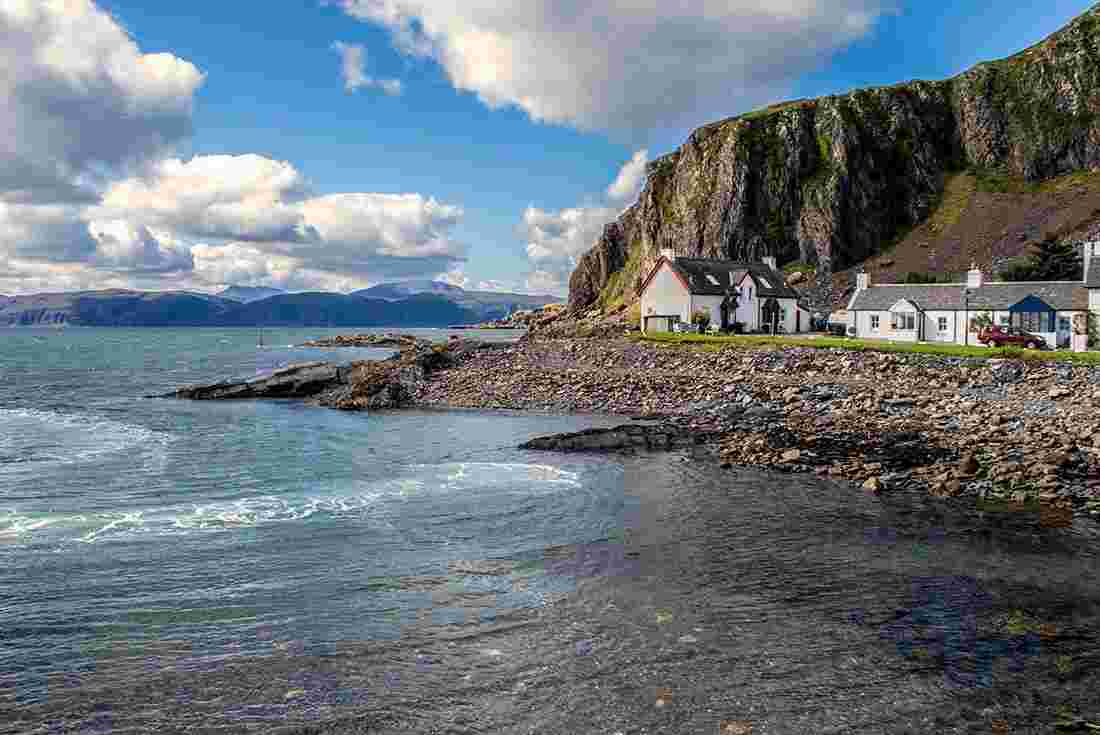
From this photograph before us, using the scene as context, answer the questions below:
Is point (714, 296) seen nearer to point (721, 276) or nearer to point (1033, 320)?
point (721, 276)

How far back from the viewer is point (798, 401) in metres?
39.3

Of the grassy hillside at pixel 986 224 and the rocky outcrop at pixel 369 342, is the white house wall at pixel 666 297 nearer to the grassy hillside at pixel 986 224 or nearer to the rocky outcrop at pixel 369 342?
the grassy hillside at pixel 986 224

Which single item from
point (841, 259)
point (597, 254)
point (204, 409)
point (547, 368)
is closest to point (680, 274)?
point (547, 368)

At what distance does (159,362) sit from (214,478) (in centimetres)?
8742

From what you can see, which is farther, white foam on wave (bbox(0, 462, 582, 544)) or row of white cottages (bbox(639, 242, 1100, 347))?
row of white cottages (bbox(639, 242, 1100, 347))

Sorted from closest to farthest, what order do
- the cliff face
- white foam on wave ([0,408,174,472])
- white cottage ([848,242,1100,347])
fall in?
white foam on wave ([0,408,174,472])
white cottage ([848,242,1100,347])
the cliff face

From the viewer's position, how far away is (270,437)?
37.8 m

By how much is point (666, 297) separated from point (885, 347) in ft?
104

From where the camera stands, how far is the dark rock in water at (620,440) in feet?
107

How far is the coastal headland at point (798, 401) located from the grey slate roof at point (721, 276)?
1575 cm

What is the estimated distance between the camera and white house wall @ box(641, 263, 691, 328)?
7881cm

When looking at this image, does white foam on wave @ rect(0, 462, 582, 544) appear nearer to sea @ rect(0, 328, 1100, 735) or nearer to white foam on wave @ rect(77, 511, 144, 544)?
white foam on wave @ rect(77, 511, 144, 544)

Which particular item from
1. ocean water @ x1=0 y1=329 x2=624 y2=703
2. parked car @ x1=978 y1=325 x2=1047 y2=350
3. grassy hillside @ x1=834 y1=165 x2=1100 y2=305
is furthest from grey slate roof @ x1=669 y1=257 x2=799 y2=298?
ocean water @ x1=0 y1=329 x2=624 y2=703

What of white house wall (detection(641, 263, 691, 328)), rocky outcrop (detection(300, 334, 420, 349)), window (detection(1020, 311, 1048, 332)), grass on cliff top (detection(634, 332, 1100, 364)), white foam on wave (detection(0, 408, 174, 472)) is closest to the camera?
white foam on wave (detection(0, 408, 174, 472))
